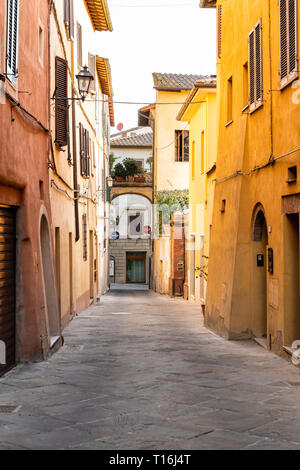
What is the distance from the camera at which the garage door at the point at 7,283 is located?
846 cm

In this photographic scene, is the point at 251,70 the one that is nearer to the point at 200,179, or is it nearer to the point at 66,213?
the point at 66,213

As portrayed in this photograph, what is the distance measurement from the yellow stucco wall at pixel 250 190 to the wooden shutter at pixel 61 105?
12.0 feet

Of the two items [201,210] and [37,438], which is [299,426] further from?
[201,210]

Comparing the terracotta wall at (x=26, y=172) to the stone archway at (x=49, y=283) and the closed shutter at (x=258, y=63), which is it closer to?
the stone archway at (x=49, y=283)

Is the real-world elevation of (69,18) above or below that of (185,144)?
below

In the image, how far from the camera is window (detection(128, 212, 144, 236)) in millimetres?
51053

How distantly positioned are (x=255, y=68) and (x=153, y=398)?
23.3 ft

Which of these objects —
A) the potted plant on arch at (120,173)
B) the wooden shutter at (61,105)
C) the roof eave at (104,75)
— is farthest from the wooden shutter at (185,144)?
the wooden shutter at (61,105)

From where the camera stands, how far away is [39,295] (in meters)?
9.84

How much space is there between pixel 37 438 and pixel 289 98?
649 centimetres

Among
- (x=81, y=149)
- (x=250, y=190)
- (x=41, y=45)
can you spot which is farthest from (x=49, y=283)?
(x=81, y=149)

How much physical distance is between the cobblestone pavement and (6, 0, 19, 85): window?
3928 millimetres

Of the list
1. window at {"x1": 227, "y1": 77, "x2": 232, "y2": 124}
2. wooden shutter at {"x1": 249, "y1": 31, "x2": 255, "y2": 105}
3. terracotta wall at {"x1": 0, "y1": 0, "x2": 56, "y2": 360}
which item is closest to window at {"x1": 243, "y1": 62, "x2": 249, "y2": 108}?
wooden shutter at {"x1": 249, "y1": 31, "x2": 255, "y2": 105}

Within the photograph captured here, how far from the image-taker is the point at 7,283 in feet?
28.9
